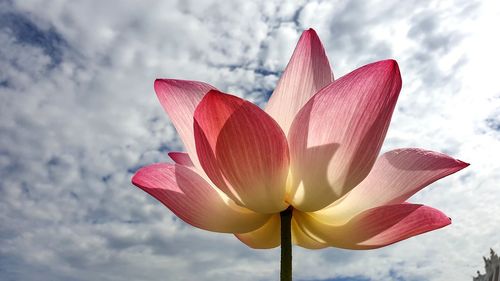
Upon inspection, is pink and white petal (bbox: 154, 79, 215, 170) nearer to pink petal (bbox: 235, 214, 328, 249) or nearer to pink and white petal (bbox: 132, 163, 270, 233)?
pink and white petal (bbox: 132, 163, 270, 233)

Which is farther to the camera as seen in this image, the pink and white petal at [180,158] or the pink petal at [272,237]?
the pink and white petal at [180,158]

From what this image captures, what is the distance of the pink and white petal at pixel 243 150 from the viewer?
90 centimetres

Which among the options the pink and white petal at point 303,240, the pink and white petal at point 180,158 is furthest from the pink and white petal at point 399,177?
the pink and white petal at point 180,158

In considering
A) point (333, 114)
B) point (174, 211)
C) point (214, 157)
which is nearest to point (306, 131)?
point (333, 114)

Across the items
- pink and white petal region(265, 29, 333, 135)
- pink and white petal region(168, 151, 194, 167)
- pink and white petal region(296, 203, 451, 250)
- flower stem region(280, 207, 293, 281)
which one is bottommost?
flower stem region(280, 207, 293, 281)

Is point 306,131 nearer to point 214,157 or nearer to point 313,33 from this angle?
point 214,157

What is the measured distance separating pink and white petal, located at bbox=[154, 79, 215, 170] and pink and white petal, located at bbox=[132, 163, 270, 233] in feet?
0.29

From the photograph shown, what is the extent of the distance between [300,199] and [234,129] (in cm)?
19

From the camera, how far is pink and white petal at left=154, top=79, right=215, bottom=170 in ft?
3.54

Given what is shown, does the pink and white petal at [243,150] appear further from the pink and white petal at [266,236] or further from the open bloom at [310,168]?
the pink and white petal at [266,236]

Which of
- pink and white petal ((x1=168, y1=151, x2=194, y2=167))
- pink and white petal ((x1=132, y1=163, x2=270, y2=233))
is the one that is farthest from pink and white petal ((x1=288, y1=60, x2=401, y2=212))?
pink and white petal ((x1=168, y1=151, x2=194, y2=167))

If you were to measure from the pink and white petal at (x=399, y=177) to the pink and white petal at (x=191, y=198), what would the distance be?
0.19 meters

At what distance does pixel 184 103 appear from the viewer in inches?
43.0

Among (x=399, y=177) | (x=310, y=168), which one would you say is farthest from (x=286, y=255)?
(x=399, y=177)
